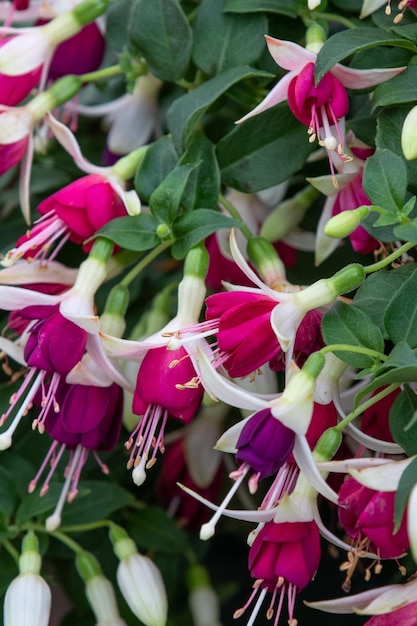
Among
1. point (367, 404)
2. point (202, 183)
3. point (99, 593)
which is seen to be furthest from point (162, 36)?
point (99, 593)

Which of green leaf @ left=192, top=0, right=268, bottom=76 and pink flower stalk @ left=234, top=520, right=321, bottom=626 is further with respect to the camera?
green leaf @ left=192, top=0, right=268, bottom=76

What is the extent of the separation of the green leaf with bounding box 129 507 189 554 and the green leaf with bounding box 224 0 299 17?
52 cm

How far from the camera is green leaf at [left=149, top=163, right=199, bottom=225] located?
0.74 m

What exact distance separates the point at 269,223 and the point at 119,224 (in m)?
0.21

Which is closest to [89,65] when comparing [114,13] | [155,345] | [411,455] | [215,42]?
[114,13]

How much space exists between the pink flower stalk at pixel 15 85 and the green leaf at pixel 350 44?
0.30 metres

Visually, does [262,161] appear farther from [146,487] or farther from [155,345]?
[146,487]

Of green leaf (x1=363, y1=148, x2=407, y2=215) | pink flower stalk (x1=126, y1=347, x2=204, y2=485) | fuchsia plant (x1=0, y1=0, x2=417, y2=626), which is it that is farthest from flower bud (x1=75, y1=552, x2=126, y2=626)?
green leaf (x1=363, y1=148, x2=407, y2=215)

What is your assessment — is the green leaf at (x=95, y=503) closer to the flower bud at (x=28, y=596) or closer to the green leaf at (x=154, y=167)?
the flower bud at (x=28, y=596)

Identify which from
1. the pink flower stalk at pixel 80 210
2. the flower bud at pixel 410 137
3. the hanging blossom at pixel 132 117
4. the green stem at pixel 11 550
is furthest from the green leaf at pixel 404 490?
the hanging blossom at pixel 132 117

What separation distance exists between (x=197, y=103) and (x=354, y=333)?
27cm

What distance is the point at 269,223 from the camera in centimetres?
92

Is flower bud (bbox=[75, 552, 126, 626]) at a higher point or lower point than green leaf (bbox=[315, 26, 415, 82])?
lower

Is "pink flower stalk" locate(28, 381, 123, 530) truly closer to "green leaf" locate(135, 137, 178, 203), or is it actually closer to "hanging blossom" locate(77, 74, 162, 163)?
"green leaf" locate(135, 137, 178, 203)
